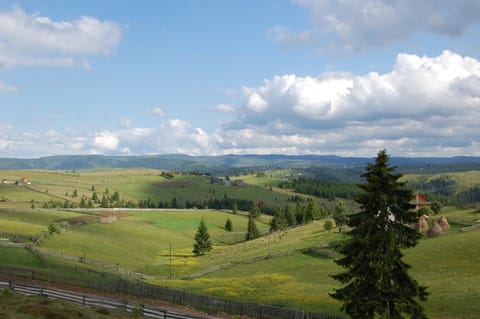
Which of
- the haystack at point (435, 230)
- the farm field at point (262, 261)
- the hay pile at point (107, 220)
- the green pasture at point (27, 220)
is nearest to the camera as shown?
the farm field at point (262, 261)

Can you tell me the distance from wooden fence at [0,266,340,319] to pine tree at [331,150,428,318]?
6.89 meters

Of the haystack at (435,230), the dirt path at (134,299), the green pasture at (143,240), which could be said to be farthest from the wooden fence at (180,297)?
the haystack at (435,230)

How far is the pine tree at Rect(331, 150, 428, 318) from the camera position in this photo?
3089 centimetres

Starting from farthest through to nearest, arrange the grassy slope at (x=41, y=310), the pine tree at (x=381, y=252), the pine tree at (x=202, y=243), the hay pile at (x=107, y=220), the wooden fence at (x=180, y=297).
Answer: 1. the hay pile at (x=107, y=220)
2. the pine tree at (x=202, y=243)
3. the wooden fence at (x=180, y=297)
4. the pine tree at (x=381, y=252)
5. the grassy slope at (x=41, y=310)

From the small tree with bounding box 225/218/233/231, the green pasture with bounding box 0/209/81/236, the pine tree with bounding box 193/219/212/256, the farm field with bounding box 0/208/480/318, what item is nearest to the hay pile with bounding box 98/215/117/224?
the farm field with bounding box 0/208/480/318

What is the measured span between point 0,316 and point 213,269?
213 ft

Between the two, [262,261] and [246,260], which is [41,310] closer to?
[262,261]

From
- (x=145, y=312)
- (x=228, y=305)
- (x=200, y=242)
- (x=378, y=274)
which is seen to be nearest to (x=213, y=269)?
(x=200, y=242)

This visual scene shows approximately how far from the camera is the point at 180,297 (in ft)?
153

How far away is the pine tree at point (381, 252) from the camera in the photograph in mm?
30891

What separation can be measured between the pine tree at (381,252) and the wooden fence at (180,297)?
689cm

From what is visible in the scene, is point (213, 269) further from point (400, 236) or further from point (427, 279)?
point (400, 236)

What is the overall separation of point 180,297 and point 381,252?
77.5ft

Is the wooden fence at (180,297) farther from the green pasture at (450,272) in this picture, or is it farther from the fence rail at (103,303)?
the green pasture at (450,272)
